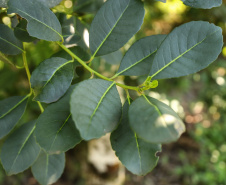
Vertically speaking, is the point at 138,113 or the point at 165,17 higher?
the point at 138,113

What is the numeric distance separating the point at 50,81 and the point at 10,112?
245 mm

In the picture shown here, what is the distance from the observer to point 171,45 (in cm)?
68

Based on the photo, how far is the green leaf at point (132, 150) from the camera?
2.02ft

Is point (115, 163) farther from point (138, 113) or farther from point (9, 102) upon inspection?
point (138, 113)

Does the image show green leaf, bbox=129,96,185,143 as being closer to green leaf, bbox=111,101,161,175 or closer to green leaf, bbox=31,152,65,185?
green leaf, bbox=111,101,161,175

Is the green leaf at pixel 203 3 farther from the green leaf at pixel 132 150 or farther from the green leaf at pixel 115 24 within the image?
the green leaf at pixel 132 150

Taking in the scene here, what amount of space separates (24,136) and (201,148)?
3325 mm

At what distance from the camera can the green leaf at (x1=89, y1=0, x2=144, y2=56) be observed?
710 mm

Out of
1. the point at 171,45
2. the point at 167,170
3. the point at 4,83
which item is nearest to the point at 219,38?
the point at 171,45

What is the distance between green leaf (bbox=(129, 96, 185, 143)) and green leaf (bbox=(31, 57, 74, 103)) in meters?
0.20

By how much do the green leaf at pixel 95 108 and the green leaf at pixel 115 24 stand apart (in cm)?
16

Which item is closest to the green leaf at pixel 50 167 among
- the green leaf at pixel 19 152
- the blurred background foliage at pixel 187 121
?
the green leaf at pixel 19 152

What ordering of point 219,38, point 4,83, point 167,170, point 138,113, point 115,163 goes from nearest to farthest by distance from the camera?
point 138,113 < point 219,38 < point 4,83 < point 115,163 < point 167,170

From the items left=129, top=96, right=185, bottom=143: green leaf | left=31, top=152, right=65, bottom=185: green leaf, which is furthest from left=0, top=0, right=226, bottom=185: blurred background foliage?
left=129, top=96, right=185, bottom=143: green leaf
